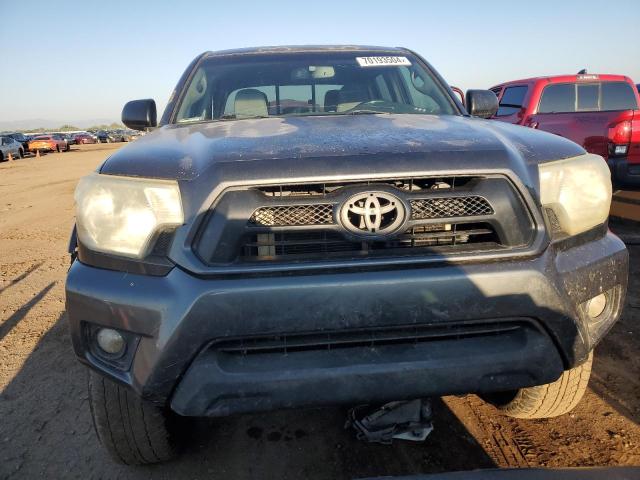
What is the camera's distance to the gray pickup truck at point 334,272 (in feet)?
5.23

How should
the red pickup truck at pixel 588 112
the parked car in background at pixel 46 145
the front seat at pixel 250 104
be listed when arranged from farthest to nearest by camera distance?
the parked car in background at pixel 46 145, the red pickup truck at pixel 588 112, the front seat at pixel 250 104

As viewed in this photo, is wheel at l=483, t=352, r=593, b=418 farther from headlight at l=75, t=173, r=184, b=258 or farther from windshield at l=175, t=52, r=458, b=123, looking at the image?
headlight at l=75, t=173, r=184, b=258

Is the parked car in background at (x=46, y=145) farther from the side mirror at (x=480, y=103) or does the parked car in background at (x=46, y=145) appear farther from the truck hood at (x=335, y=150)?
the truck hood at (x=335, y=150)

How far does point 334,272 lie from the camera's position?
1617 mm

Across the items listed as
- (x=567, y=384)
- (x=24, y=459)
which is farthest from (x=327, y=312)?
(x=24, y=459)

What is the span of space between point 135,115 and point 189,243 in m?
1.85

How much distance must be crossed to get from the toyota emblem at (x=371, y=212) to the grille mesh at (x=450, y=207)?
9cm

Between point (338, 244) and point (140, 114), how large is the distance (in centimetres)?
203

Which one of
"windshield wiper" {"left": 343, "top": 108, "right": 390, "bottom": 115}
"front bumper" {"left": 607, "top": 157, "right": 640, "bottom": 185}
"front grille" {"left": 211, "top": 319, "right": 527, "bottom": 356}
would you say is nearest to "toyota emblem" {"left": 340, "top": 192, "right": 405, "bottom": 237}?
"front grille" {"left": 211, "top": 319, "right": 527, "bottom": 356}

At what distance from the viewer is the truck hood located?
1.66 meters

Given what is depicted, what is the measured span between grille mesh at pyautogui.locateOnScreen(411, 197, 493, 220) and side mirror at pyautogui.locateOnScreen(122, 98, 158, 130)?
212 centimetres

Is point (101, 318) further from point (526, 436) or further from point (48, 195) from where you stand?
point (48, 195)

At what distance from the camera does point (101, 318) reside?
1.66 m

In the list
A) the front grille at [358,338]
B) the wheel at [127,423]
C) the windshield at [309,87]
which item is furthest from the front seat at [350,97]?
the wheel at [127,423]
